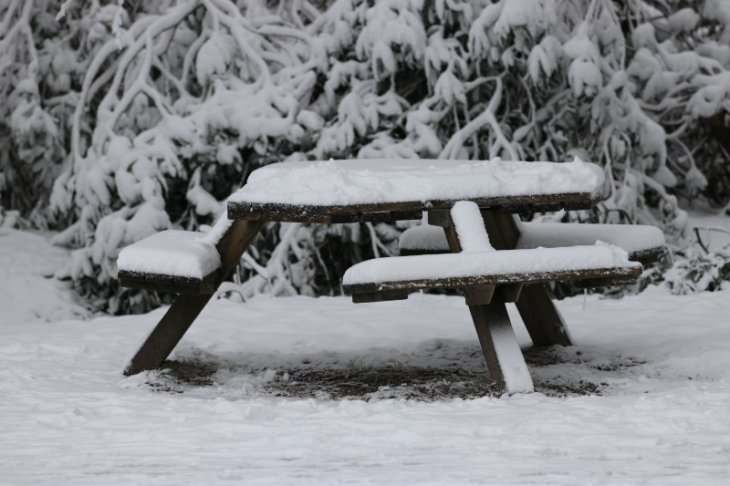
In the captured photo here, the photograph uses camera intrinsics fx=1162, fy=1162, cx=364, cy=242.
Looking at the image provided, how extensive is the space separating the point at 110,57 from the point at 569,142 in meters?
3.81

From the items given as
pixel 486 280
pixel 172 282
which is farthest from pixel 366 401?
pixel 172 282

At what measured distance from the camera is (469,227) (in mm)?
4449

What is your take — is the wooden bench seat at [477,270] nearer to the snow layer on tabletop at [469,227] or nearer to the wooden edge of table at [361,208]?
the snow layer on tabletop at [469,227]

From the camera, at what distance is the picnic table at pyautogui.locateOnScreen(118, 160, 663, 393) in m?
4.26

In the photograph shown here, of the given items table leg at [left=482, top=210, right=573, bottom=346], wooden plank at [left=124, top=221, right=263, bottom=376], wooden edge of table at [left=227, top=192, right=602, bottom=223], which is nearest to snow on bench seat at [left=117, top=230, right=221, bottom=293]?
wooden plank at [left=124, top=221, right=263, bottom=376]

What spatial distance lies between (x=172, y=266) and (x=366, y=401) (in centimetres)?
95

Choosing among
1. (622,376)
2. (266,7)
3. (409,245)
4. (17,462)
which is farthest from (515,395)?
(266,7)

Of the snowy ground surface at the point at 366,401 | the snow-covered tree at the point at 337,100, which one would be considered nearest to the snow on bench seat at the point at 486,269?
the snowy ground surface at the point at 366,401

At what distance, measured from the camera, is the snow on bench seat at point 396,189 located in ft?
14.4

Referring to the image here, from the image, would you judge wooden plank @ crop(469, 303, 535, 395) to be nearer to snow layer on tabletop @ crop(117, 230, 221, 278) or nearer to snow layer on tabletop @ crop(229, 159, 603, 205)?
snow layer on tabletop @ crop(229, 159, 603, 205)

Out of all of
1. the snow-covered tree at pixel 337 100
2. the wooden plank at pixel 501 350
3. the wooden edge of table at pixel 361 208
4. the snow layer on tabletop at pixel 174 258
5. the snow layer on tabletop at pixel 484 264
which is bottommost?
the snow-covered tree at pixel 337 100

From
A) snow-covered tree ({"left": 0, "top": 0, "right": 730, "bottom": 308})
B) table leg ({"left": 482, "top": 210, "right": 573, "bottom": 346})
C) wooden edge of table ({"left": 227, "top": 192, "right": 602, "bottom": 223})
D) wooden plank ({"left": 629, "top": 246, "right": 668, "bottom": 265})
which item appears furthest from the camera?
snow-covered tree ({"left": 0, "top": 0, "right": 730, "bottom": 308})

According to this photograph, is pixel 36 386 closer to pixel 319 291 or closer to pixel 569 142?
pixel 319 291

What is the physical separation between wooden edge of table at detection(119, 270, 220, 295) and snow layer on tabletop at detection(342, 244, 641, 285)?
0.70 m
